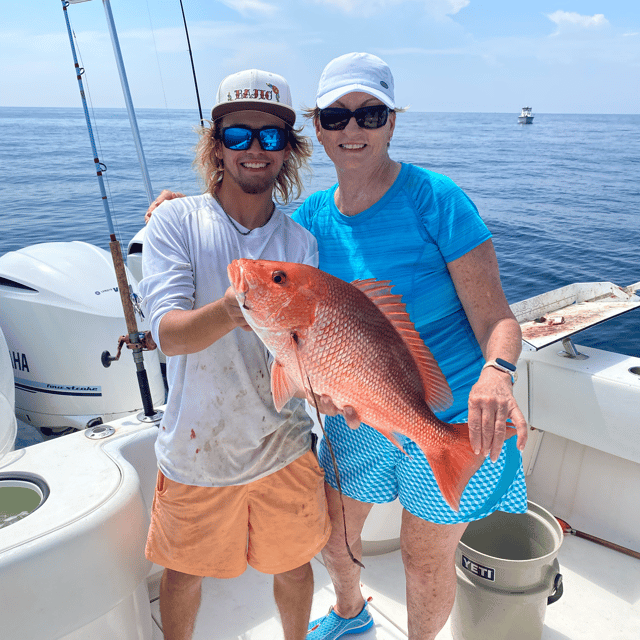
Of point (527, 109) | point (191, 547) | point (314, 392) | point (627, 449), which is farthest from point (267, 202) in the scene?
point (527, 109)

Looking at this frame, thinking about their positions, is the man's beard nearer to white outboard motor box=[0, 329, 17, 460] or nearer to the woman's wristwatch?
the woman's wristwatch

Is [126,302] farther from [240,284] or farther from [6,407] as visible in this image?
[240,284]

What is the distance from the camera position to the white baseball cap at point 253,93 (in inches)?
73.4

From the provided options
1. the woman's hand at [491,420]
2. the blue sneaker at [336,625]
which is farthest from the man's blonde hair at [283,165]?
the blue sneaker at [336,625]

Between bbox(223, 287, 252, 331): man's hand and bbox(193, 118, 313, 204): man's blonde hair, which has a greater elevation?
bbox(193, 118, 313, 204): man's blonde hair

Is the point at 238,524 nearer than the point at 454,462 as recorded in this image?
No

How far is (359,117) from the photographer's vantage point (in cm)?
197

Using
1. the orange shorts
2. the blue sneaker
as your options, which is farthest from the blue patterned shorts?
the blue sneaker

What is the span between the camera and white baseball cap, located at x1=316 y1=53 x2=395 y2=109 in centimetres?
194

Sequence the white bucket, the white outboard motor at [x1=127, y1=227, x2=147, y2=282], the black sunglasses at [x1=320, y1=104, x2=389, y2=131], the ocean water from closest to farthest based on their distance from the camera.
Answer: the black sunglasses at [x1=320, y1=104, x2=389, y2=131] → the white bucket → the white outboard motor at [x1=127, y1=227, x2=147, y2=282] → the ocean water

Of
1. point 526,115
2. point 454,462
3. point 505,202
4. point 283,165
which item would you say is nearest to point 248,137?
point 283,165

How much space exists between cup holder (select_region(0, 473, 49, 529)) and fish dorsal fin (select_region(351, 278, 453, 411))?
1476 mm

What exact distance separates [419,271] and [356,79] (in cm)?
74

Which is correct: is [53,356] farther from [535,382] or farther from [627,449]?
[627,449]
